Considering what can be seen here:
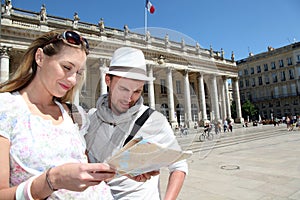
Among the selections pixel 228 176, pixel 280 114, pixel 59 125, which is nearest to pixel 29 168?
pixel 59 125

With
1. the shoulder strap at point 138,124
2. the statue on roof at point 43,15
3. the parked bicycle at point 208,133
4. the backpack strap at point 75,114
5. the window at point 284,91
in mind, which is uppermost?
the statue on roof at point 43,15

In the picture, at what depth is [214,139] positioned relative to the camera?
4.39 ft

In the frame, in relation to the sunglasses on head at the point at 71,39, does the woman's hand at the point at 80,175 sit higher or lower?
lower

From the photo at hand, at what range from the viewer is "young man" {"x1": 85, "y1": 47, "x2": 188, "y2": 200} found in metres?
0.85

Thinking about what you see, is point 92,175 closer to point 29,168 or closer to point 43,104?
point 29,168

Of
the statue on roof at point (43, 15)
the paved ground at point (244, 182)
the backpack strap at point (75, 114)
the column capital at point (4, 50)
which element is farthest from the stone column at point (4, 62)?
the backpack strap at point (75, 114)

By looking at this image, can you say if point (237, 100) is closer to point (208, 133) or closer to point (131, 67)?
point (208, 133)

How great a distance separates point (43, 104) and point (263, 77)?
56640 mm

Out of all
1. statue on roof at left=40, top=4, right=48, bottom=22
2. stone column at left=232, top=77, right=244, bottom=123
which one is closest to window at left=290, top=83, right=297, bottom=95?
stone column at left=232, top=77, right=244, bottom=123

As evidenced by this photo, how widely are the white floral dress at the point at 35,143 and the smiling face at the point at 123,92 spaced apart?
0.98 ft

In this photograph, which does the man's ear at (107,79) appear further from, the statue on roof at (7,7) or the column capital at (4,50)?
the statue on roof at (7,7)

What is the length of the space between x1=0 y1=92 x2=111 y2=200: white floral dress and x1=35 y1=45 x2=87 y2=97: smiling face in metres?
0.17

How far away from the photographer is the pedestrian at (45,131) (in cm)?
73

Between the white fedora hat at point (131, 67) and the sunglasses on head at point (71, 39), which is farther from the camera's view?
the sunglasses on head at point (71, 39)
